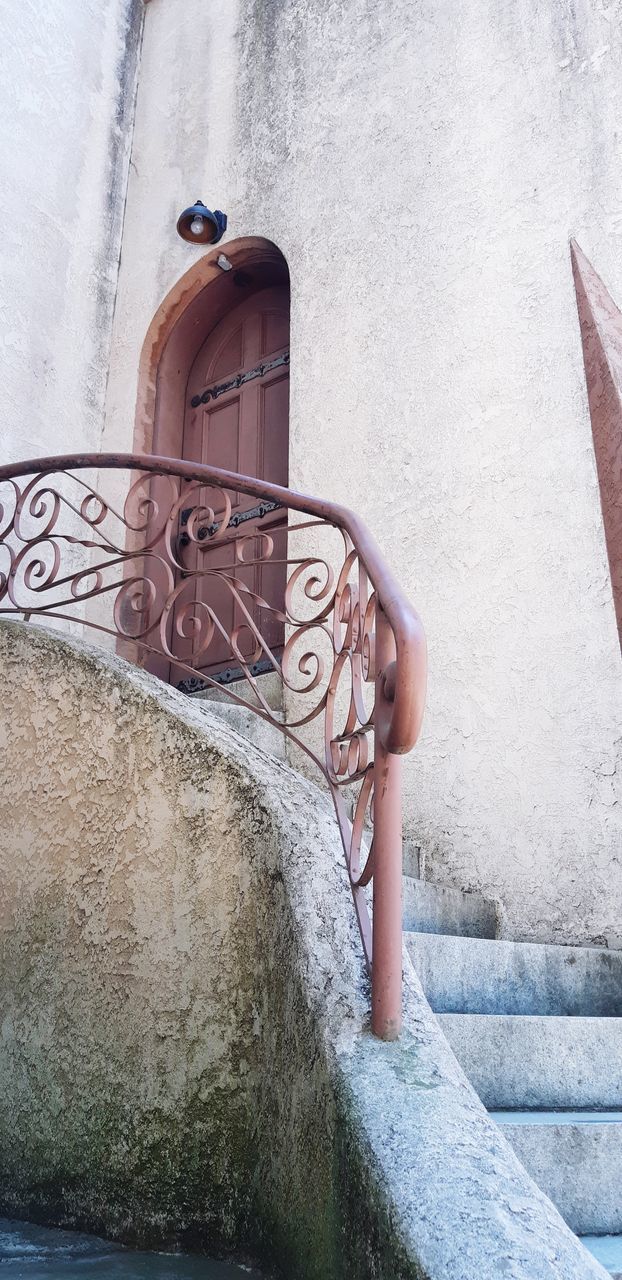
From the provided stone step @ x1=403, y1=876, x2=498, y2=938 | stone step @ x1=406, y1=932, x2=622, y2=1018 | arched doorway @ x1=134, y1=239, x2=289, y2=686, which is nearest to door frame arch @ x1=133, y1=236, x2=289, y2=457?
arched doorway @ x1=134, y1=239, x2=289, y2=686

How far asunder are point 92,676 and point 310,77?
4398mm

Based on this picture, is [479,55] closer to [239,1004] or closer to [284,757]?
[284,757]

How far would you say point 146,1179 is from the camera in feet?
6.91

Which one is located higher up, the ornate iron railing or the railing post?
the ornate iron railing

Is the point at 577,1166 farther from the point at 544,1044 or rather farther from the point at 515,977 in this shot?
the point at 515,977

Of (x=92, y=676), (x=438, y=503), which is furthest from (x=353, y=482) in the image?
(x=92, y=676)

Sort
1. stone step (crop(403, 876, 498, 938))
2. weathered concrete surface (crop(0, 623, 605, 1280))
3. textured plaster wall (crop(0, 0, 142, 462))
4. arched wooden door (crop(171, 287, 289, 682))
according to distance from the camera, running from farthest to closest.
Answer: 1. textured plaster wall (crop(0, 0, 142, 462))
2. arched wooden door (crop(171, 287, 289, 682))
3. stone step (crop(403, 876, 498, 938))
4. weathered concrete surface (crop(0, 623, 605, 1280))

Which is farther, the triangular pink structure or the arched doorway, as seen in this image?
the arched doorway

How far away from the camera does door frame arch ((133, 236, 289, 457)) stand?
552cm

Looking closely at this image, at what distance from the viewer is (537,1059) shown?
7.65 feet

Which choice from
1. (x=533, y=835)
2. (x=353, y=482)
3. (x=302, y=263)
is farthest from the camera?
(x=302, y=263)

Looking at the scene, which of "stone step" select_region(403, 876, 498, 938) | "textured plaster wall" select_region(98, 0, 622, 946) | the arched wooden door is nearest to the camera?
"stone step" select_region(403, 876, 498, 938)

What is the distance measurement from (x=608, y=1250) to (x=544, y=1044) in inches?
21.9

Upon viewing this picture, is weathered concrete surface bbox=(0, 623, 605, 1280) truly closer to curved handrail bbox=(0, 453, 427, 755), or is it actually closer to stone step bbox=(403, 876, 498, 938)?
curved handrail bbox=(0, 453, 427, 755)
